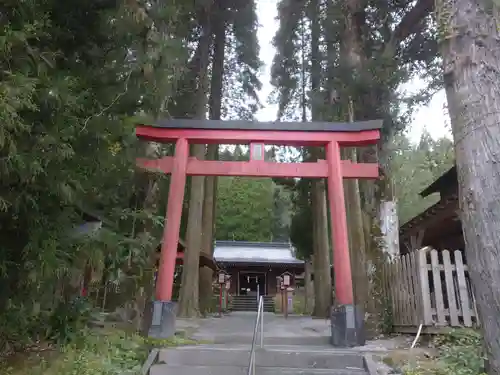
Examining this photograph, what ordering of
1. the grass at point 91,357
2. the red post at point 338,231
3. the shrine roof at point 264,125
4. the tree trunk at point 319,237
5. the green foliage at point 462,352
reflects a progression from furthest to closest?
the tree trunk at point 319,237 < the shrine roof at point 264,125 < the red post at point 338,231 < the green foliage at point 462,352 < the grass at point 91,357

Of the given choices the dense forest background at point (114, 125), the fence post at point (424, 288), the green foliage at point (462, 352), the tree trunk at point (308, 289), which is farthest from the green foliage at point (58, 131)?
the tree trunk at point (308, 289)

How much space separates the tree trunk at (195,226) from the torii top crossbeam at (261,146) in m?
4.98

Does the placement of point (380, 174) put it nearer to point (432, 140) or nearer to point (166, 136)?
point (166, 136)

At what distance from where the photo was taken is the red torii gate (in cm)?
695

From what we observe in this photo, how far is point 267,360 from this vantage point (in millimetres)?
4945

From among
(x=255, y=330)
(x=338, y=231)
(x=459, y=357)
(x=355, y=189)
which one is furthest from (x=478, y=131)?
(x=355, y=189)

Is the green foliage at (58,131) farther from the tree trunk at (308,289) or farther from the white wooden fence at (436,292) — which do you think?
the tree trunk at (308,289)

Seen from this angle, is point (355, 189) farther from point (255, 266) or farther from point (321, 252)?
point (255, 266)

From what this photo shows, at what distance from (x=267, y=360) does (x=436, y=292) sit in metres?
2.30

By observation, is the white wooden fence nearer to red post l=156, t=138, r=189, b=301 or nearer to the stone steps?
the stone steps

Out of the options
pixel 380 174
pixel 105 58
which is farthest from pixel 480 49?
pixel 380 174

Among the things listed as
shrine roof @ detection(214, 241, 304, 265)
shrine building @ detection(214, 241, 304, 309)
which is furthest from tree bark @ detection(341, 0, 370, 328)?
shrine building @ detection(214, 241, 304, 309)

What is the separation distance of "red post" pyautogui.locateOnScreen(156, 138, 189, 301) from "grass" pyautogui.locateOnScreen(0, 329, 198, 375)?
44.9 inches

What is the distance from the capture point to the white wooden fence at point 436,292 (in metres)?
5.38
